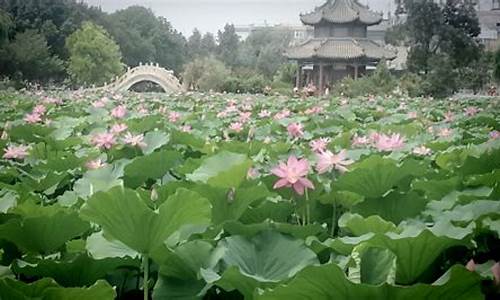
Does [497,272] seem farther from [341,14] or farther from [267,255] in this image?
[341,14]

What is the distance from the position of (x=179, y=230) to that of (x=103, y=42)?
18.1m

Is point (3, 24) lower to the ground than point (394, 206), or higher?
higher

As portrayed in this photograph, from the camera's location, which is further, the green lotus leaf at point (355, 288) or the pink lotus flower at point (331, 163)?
the pink lotus flower at point (331, 163)

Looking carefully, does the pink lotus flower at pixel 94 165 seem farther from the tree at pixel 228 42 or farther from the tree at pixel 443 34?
the tree at pixel 228 42

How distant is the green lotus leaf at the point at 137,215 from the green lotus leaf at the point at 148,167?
503 millimetres

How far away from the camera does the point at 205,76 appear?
1656cm

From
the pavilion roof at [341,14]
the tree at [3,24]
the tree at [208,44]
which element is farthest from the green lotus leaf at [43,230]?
the tree at [208,44]

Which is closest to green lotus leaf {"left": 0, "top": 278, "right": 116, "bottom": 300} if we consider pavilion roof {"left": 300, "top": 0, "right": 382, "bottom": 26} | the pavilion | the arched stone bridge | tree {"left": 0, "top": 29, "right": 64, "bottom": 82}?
tree {"left": 0, "top": 29, "right": 64, "bottom": 82}

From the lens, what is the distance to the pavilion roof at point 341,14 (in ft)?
65.0

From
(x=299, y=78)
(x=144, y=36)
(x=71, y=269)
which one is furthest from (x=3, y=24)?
(x=71, y=269)

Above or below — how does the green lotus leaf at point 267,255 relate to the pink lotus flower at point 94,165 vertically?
above

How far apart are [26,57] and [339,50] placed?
357 inches

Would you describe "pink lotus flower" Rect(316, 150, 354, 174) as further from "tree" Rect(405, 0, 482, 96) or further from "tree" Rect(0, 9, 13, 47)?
"tree" Rect(405, 0, 482, 96)

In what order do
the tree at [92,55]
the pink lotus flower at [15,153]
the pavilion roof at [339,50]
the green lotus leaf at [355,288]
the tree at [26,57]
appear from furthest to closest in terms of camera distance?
the pavilion roof at [339,50] < the tree at [92,55] < the tree at [26,57] < the pink lotus flower at [15,153] < the green lotus leaf at [355,288]
